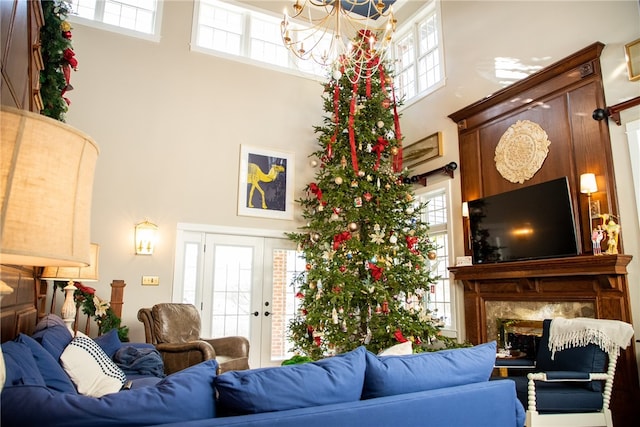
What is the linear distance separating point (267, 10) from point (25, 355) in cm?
654

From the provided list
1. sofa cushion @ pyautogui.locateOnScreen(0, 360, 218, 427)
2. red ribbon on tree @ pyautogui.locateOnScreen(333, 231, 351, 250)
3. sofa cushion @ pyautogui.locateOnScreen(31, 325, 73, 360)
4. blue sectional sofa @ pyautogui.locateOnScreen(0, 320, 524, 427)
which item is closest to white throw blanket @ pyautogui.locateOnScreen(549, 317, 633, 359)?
blue sectional sofa @ pyautogui.locateOnScreen(0, 320, 524, 427)

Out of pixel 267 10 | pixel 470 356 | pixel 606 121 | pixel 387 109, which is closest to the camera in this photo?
pixel 470 356

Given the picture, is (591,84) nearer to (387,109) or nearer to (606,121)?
(606,121)

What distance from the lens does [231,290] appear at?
601cm

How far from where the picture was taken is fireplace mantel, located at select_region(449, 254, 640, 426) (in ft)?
12.0

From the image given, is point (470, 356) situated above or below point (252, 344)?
above

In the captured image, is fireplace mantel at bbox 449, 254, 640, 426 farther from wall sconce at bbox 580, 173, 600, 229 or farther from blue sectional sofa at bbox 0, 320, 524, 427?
blue sectional sofa at bbox 0, 320, 524, 427

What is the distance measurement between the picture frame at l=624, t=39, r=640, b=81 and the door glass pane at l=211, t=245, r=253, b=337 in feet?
15.8

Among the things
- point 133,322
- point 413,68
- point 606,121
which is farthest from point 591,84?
point 133,322

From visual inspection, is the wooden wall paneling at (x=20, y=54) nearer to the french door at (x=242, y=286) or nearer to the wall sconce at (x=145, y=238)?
the wall sconce at (x=145, y=238)

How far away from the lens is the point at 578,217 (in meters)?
4.22

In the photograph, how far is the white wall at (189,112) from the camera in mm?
5293

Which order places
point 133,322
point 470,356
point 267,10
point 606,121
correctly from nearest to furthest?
point 470,356 → point 606,121 → point 133,322 → point 267,10

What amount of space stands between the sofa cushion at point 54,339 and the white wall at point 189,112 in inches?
119
